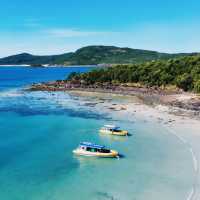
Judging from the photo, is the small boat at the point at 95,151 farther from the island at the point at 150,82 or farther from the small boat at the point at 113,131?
the island at the point at 150,82

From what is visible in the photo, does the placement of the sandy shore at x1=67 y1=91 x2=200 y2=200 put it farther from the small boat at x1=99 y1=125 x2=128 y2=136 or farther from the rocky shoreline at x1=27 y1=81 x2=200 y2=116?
the small boat at x1=99 y1=125 x2=128 y2=136

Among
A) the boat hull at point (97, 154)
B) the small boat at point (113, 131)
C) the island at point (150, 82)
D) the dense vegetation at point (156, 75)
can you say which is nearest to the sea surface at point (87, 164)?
the boat hull at point (97, 154)

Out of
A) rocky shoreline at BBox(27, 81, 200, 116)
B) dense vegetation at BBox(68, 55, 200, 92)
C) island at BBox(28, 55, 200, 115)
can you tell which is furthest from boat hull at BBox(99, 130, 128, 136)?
dense vegetation at BBox(68, 55, 200, 92)

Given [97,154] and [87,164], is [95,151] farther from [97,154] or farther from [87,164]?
[87,164]

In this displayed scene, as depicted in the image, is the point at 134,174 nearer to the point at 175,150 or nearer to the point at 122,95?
the point at 175,150

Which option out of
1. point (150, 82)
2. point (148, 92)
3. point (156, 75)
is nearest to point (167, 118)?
point (148, 92)

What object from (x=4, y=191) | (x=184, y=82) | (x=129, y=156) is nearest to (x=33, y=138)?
(x=129, y=156)
